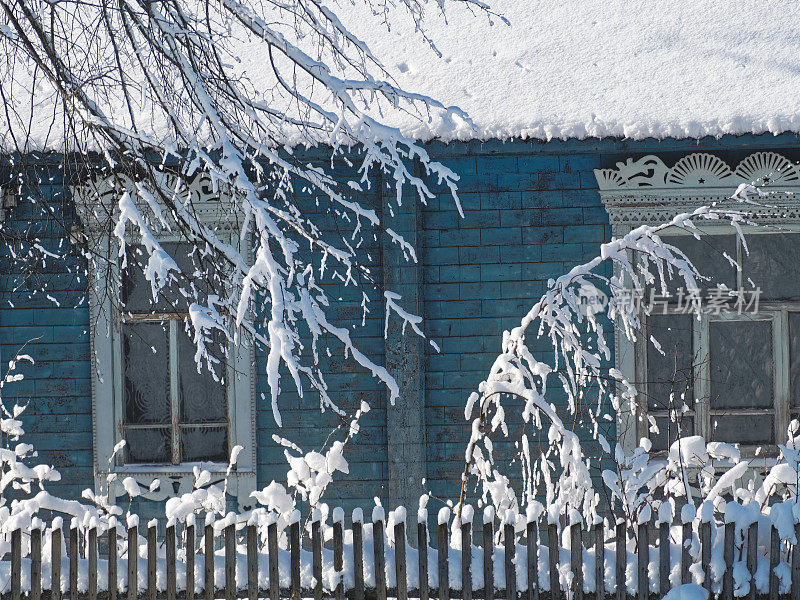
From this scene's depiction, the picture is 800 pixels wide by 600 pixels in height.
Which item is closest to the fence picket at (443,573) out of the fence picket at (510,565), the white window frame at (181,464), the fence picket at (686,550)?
the fence picket at (510,565)

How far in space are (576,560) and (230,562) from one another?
59.9 inches

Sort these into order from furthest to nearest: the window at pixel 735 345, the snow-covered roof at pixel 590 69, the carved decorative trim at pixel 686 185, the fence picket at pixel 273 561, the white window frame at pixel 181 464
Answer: the white window frame at pixel 181 464 → the window at pixel 735 345 → the carved decorative trim at pixel 686 185 → the snow-covered roof at pixel 590 69 → the fence picket at pixel 273 561

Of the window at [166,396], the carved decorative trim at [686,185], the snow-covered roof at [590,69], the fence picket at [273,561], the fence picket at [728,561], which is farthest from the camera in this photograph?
the window at [166,396]

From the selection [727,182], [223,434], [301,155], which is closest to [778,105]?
[727,182]

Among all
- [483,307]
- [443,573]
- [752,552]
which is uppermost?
[483,307]

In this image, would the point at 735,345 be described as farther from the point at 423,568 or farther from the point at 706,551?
the point at 423,568

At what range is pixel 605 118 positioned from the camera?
16.8 ft

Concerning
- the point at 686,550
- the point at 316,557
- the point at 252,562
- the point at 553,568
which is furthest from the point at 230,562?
the point at 686,550

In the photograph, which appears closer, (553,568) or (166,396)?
(553,568)

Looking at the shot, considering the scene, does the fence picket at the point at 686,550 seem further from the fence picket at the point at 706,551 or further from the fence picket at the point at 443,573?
the fence picket at the point at 443,573

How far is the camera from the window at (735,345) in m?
5.65

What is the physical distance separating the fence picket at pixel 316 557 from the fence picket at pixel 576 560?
1.10m

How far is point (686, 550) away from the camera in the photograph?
3561mm

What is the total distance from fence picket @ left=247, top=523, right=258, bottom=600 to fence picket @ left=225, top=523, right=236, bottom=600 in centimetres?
7
